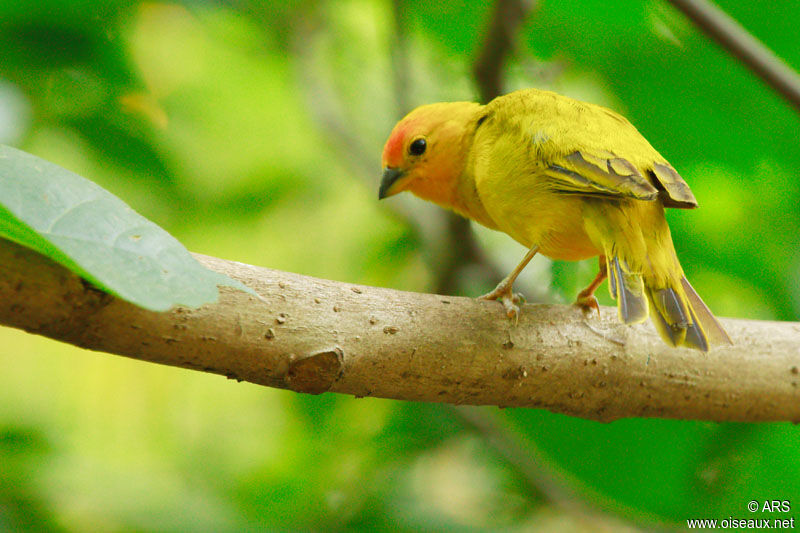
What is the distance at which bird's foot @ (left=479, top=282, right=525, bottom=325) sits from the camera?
2332 millimetres

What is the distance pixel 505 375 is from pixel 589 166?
79cm

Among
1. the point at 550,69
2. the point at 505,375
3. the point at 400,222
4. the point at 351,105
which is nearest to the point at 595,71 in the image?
the point at 550,69

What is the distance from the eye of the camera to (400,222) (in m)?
4.79

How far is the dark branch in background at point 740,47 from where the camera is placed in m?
2.59

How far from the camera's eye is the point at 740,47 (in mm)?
2586

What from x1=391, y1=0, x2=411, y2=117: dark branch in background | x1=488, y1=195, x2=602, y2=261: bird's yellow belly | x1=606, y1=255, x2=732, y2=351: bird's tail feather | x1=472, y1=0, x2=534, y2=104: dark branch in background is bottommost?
x1=606, y1=255, x2=732, y2=351: bird's tail feather

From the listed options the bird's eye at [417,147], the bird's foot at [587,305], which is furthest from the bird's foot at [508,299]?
the bird's eye at [417,147]

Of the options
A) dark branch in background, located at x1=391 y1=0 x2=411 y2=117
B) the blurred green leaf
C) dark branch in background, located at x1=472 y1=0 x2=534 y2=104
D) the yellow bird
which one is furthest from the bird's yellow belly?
the blurred green leaf

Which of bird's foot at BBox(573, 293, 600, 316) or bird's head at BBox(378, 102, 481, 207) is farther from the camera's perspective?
bird's head at BBox(378, 102, 481, 207)

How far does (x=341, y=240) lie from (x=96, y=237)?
393cm

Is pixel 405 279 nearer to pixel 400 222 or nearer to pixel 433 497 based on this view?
pixel 400 222

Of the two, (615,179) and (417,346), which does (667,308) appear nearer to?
(615,179)

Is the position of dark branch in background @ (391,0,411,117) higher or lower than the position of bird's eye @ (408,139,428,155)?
higher

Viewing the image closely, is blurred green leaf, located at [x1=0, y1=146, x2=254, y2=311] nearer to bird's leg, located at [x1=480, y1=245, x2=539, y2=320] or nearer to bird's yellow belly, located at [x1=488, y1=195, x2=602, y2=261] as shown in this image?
bird's leg, located at [x1=480, y1=245, x2=539, y2=320]
